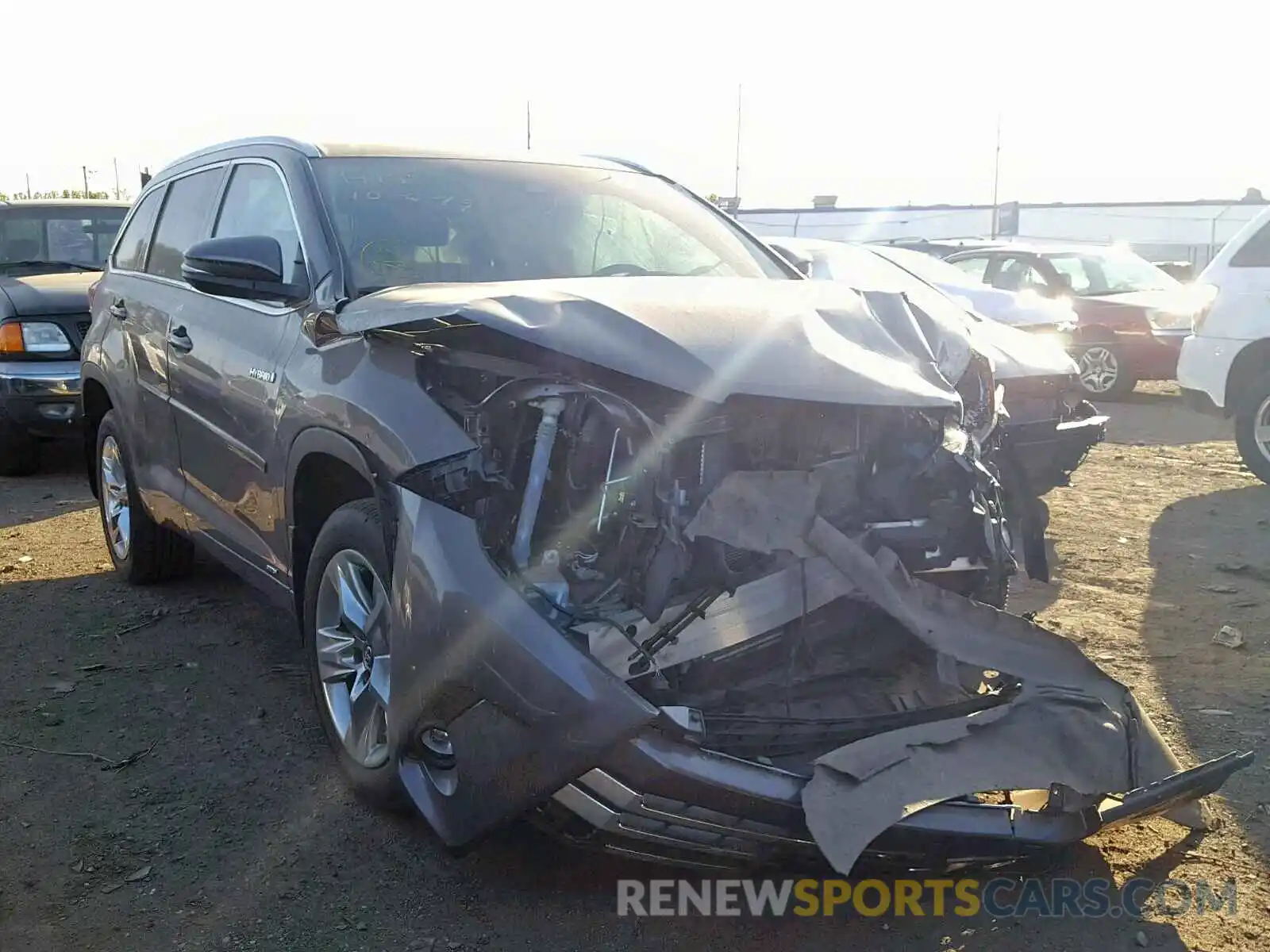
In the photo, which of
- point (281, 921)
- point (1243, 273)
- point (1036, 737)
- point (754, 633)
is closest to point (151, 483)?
point (281, 921)

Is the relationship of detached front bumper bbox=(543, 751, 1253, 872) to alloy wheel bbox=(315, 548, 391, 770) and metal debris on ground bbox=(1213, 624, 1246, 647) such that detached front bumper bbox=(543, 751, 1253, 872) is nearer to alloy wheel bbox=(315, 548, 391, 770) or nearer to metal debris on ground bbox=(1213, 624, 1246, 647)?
alloy wheel bbox=(315, 548, 391, 770)

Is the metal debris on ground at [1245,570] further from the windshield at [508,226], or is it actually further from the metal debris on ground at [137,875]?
the metal debris on ground at [137,875]

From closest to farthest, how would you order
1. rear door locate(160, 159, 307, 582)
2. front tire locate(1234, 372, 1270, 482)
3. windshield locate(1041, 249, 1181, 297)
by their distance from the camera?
rear door locate(160, 159, 307, 582)
front tire locate(1234, 372, 1270, 482)
windshield locate(1041, 249, 1181, 297)

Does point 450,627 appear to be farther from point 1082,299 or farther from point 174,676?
point 1082,299

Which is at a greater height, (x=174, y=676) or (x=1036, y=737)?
(x=1036, y=737)

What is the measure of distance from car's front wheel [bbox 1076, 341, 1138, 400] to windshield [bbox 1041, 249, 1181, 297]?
25.2 inches

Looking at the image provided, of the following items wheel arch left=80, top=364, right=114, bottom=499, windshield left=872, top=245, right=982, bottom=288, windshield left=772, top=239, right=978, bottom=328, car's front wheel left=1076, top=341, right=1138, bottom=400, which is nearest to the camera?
wheel arch left=80, top=364, right=114, bottom=499

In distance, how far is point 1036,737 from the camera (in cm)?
256

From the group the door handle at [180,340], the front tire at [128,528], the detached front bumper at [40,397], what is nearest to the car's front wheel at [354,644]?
the door handle at [180,340]

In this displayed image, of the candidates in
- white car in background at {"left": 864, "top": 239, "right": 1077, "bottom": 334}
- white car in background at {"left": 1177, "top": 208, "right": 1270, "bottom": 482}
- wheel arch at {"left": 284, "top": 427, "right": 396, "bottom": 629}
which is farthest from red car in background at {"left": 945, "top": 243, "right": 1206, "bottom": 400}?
wheel arch at {"left": 284, "top": 427, "right": 396, "bottom": 629}

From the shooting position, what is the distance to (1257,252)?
717 centimetres

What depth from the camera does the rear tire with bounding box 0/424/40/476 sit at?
7.94 metres

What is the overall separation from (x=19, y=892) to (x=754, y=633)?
1959mm

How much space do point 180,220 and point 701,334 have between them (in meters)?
3.04
